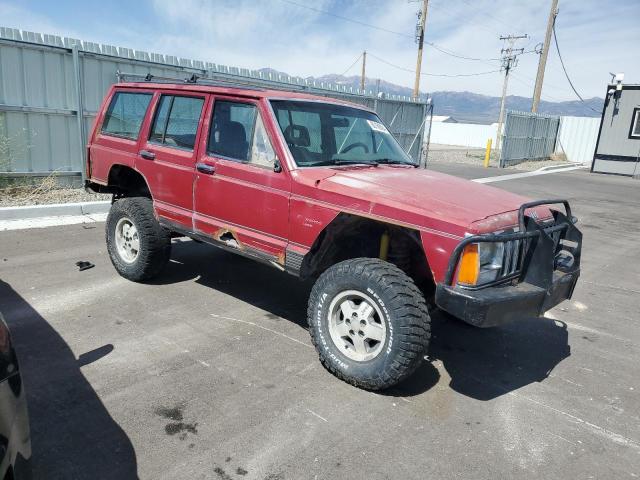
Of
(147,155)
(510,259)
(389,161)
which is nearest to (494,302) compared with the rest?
(510,259)

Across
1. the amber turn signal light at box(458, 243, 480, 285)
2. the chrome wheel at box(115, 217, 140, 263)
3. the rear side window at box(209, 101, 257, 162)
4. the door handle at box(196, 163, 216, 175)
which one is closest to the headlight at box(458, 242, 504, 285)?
the amber turn signal light at box(458, 243, 480, 285)

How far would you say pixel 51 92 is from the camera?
347 inches

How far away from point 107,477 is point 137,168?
3208mm

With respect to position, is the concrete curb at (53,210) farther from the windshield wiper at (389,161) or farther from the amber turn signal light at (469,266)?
the amber turn signal light at (469,266)

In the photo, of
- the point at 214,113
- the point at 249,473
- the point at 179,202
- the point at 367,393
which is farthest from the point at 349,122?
the point at 249,473

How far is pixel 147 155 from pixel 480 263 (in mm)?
3302

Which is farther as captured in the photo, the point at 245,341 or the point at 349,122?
the point at 349,122

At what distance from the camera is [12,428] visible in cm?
189

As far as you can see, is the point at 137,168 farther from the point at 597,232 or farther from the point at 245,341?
the point at 597,232

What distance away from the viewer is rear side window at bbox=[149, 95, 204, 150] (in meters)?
4.60

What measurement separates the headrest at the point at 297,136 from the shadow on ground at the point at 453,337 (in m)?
1.60

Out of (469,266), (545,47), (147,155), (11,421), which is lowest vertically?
(11,421)

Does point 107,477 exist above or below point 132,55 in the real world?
below

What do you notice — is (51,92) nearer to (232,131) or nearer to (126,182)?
(126,182)
